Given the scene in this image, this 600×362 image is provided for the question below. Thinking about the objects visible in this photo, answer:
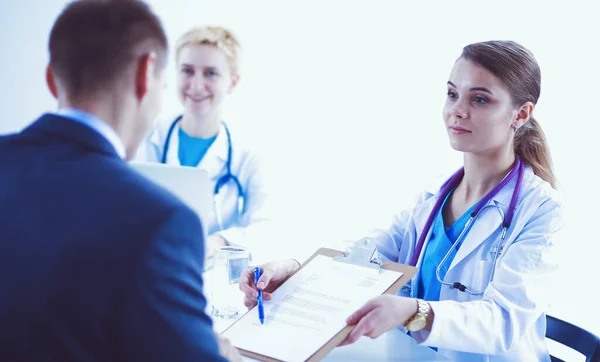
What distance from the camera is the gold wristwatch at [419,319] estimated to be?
117cm

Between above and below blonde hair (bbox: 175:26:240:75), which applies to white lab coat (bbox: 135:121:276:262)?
below

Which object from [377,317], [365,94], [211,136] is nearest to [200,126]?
[211,136]

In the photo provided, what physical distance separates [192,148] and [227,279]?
104 centimetres

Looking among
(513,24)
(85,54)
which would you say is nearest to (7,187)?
(85,54)

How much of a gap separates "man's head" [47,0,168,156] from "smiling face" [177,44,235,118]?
1633mm

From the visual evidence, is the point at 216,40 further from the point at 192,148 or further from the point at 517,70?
the point at 517,70

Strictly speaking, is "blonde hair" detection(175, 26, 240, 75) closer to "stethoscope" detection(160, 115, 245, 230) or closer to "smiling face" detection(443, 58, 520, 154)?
"stethoscope" detection(160, 115, 245, 230)

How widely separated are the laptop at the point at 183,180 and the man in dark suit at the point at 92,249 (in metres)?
0.68

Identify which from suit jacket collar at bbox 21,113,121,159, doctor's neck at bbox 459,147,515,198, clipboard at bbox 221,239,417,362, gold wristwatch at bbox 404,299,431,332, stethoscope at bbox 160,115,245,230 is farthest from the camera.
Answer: stethoscope at bbox 160,115,245,230

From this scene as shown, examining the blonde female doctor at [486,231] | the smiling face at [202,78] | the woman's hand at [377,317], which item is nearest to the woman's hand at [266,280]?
the blonde female doctor at [486,231]

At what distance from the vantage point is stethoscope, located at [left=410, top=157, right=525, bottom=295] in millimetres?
1468

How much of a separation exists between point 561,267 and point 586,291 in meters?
1.30

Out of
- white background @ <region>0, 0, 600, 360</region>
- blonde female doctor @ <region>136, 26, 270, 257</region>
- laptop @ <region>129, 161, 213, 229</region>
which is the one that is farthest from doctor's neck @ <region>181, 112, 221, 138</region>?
laptop @ <region>129, 161, 213, 229</region>

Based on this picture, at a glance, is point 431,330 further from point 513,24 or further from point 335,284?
point 513,24
